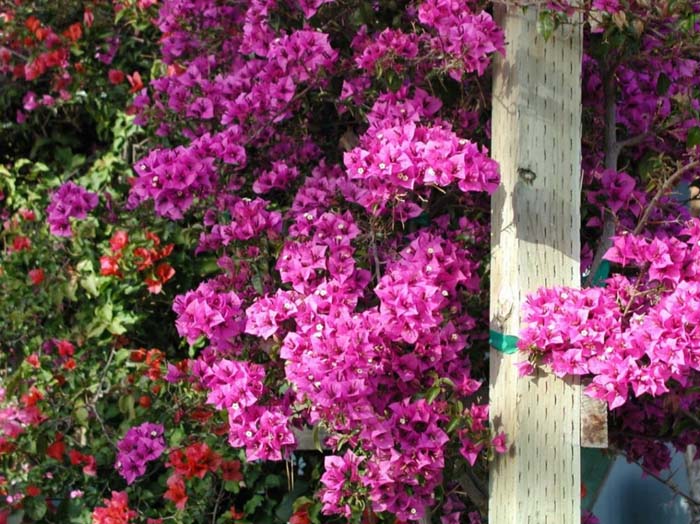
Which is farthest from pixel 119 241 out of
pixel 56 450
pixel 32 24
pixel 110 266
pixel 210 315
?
pixel 32 24

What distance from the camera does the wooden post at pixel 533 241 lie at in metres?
2.28

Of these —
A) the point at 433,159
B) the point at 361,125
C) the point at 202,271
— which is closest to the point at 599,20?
the point at 433,159

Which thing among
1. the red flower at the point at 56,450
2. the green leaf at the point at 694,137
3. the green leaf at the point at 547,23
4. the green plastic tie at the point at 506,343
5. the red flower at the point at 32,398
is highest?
the green leaf at the point at 547,23

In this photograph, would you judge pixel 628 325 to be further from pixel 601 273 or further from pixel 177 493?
pixel 177 493

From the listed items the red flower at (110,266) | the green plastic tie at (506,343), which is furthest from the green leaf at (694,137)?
the red flower at (110,266)

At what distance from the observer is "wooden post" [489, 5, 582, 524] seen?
228 cm

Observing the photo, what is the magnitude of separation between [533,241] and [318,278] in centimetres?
43

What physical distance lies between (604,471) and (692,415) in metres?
1.07

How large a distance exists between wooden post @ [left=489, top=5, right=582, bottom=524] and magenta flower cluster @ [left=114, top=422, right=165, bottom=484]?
0.90 meters

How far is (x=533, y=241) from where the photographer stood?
7.63 ft

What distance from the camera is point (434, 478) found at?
89.6 inches

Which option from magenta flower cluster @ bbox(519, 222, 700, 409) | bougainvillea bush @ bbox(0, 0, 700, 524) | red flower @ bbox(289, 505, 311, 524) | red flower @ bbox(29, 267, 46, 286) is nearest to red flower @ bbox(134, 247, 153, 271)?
bougainvillea bush @ bbox(0, 0, 700, 524)

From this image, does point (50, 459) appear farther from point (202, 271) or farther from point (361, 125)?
point (361, 125)

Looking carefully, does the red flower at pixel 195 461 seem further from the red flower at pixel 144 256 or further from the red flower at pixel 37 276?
the red flower at pixel 37 276
